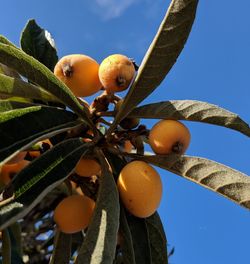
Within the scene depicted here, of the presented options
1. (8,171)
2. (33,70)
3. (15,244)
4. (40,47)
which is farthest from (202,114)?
(15,244)

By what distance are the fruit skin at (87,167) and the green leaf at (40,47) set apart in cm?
51

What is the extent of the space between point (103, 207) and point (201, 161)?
362 millimetres

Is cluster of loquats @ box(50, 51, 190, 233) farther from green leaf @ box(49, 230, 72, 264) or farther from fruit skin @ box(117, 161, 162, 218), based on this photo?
green leaf @ box(49, 230, 72, 264)

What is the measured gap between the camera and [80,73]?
170 cm

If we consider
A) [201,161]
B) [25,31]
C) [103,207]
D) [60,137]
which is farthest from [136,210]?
[25,31]

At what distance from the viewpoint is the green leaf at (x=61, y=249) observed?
1832 millimetres

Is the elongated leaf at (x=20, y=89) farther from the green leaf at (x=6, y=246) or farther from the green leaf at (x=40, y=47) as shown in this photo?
the green leaf at (x=6, y=246)

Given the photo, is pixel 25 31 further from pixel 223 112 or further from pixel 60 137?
pixel 223 112

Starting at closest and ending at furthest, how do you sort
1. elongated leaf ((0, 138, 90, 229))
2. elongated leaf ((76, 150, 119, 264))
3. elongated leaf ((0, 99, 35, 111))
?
elongated leaf ((0, 138, 90, 229)), elongated leaf ((76, 150, 119, 264)), elongated leaf ((0, 99, 35, 111))

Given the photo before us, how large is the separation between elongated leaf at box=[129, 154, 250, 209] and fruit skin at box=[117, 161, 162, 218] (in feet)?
0.25

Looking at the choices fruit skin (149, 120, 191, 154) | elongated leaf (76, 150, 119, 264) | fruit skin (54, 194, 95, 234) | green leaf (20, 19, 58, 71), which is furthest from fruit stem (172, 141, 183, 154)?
green leaf (20, 19, 58, 71)

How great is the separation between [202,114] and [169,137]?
0.51 ft

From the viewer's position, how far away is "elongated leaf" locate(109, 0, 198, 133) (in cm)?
143

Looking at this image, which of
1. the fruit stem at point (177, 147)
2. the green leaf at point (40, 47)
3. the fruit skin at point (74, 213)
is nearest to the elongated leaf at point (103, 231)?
the fruit skin at point (74, 213)
